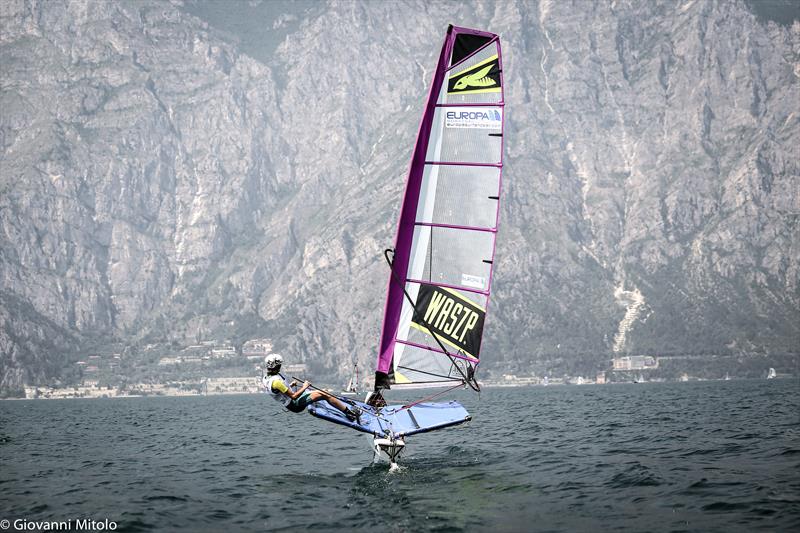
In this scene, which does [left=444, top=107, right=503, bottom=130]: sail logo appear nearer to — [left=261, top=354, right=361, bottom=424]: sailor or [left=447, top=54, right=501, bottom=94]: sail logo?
[left=447, top=54, right=501, bottom=94]: sail logo

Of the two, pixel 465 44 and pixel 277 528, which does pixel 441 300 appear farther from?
pixel 277 528

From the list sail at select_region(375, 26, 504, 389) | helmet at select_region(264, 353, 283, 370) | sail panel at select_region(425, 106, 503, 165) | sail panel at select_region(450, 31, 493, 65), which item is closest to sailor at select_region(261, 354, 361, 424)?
helmet at select_region(264, 353, 283, 370)

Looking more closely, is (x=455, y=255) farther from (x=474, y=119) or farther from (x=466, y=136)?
(x=474, y=119)

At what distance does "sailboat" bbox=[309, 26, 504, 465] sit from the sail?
0.04 meters

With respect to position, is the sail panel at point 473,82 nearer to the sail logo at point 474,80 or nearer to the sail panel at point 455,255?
the sail logo at point 474,80

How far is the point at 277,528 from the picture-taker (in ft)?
72.1

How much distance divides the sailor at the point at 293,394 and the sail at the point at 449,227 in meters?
2.51

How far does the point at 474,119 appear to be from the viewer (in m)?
30.8

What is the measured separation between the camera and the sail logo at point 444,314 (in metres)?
30.9

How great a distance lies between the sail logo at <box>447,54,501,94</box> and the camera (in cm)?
3100

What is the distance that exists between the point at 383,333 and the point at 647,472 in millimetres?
9967

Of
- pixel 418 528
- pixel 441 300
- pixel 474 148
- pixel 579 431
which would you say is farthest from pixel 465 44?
pixel 579 431

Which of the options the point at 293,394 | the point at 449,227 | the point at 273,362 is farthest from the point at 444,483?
the point at 449,227

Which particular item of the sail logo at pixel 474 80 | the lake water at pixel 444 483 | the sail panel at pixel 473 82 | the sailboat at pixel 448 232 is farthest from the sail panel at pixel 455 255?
the lake water at pixel 444 483
